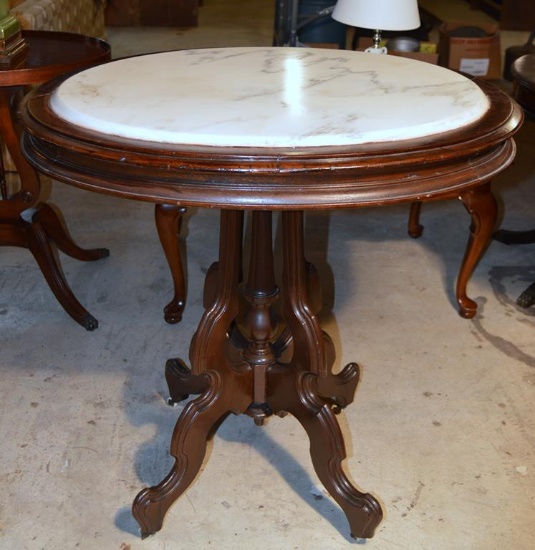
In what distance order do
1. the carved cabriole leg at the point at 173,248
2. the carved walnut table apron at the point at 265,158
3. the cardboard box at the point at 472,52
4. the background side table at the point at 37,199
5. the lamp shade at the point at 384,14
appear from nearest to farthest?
the carved walnut table apron at the point at 265,158 < the background side table at the point at 37,199 < the carved cabriole leg at the point at 173,248 < the lamp shade at the point at 384,14 < the cardboard box at the point at 472,52

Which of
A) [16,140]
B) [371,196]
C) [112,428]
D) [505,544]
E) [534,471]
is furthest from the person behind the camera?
[16,140]

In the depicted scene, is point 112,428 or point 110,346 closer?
point 112,428

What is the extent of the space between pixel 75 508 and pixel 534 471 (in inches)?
42.7

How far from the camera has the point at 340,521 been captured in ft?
5.59

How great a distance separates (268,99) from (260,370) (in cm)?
68

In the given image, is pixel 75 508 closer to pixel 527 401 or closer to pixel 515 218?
pixel 527 401

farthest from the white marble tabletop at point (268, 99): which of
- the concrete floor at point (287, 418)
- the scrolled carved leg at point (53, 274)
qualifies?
the concrete floor at point (287, 418)

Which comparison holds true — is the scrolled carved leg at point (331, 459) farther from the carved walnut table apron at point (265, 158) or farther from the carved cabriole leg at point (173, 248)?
the carved cabriole leg at point (173, 248)

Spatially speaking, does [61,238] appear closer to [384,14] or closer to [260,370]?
[260,370]

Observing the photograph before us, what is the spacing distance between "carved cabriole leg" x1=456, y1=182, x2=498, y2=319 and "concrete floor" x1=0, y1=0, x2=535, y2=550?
6 centimetres

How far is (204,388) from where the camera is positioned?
A: 175 centimetres

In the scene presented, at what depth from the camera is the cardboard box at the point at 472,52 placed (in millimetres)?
5027

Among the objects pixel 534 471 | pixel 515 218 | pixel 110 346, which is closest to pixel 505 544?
pixel 534 471

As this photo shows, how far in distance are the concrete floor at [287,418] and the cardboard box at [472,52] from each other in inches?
91.8
